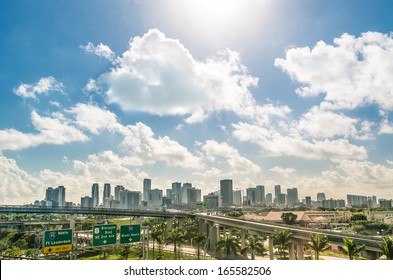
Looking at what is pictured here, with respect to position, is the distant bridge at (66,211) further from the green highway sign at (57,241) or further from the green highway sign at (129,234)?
the green highway sign at (57,241)

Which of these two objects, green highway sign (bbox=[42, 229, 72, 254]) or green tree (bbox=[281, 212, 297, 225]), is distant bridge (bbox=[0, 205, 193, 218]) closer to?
green tree (bbox=[281, 212, 297, 225])

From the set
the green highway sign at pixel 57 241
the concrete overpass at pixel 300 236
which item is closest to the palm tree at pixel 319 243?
the concrete overpass at pixel 300 236

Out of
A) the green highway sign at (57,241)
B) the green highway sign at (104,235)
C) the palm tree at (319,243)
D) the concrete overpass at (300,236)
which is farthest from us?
the green highway sign at (104,235)

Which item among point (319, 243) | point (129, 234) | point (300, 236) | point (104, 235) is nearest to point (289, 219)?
point (300, 236)

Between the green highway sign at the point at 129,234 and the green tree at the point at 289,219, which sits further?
the green tree at the point at 289,219
